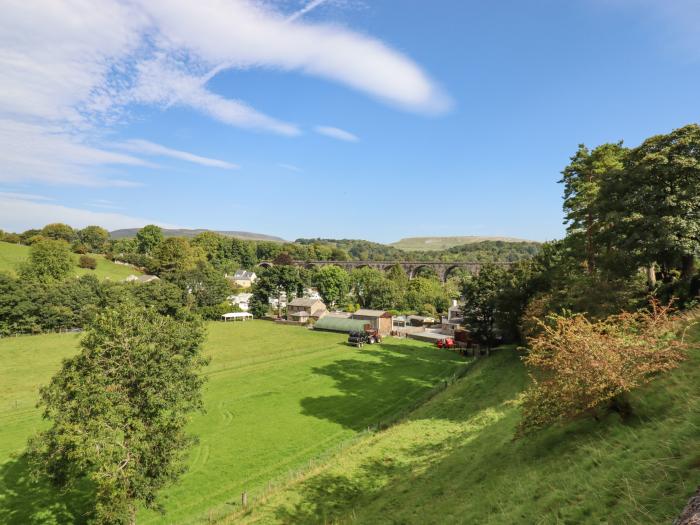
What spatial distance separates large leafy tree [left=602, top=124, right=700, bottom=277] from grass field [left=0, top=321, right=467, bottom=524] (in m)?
22.0

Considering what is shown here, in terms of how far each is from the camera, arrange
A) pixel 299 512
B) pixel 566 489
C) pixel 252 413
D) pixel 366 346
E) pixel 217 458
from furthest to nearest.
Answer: pixel 366 346, pixel 252 413, pixel 217 458, pixel 299 512, pixel 566 489

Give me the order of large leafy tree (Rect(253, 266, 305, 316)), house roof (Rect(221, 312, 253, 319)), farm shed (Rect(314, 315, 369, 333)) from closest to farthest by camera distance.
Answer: farm shed (Rect(314, 315, 369, 333)), house roof (Rect(221, 312, 253, 319)), large leafy tree (Rect(253, 266, 305, 316))

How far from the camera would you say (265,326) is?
7944 cm

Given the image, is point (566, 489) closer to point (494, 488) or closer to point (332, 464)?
point (494, 488)

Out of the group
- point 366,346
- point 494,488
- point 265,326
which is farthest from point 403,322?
point 494,488

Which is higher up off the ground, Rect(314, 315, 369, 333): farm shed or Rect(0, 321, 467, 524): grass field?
Rect(314, 315, 369, 333): farm shed

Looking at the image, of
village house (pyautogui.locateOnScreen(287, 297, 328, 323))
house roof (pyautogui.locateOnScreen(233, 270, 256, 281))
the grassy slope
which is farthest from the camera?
house roof (pyautogui.locateOnScreen(233, 270, 256, 281))

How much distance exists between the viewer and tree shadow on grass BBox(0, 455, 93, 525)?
1872 cm

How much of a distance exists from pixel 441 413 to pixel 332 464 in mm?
9867

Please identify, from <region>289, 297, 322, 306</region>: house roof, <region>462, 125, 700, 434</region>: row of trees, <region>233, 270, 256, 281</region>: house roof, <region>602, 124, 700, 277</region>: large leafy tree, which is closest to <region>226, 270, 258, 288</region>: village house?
<region>233, 270, 256, 281</region>: house roof

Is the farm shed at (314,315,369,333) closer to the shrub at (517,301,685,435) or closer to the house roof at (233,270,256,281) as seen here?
the shrub at (517,301,685,435)

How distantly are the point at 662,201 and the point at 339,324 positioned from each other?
185 ft

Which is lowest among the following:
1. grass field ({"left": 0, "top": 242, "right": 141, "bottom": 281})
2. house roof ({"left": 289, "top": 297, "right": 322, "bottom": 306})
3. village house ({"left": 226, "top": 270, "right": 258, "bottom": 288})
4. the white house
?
the white house

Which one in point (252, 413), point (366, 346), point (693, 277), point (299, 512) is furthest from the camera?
point (366, 346)
